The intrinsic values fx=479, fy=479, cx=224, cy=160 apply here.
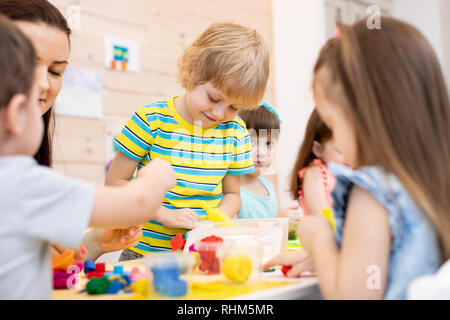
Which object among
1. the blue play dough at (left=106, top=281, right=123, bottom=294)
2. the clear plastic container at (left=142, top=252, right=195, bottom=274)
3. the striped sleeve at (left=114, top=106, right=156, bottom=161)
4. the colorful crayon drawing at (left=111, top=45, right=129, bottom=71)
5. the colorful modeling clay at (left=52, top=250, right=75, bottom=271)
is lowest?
the blue play dough at (left=106, top=281, right=123, bottom=294)

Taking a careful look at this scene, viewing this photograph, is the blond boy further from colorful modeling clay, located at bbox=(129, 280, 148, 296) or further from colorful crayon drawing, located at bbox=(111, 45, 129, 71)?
colorful crayon drawing, located at bbox=(111, 45, 129, 71)

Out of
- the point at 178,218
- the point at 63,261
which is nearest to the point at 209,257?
the point at 63,261

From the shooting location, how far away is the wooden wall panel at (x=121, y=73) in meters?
1.95

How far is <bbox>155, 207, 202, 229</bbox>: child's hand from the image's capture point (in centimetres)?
107

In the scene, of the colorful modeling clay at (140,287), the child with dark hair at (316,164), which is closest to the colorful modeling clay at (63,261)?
the colorful modeling clay at (140,287)

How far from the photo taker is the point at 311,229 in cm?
65

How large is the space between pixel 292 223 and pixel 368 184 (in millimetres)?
787

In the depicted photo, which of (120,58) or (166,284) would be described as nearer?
(166,284)

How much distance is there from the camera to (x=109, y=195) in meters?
0.55

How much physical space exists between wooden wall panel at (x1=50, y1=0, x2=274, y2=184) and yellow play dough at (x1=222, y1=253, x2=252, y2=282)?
1416 mm

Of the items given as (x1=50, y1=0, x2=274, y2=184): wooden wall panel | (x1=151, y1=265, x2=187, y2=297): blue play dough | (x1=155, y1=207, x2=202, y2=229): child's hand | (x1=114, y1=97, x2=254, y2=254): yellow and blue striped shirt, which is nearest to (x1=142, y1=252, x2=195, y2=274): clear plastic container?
(x1=151, y1=265, x2=187, y2=297): blue play dough

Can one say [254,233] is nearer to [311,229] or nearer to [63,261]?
[311,229]

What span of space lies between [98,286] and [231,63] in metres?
0.71

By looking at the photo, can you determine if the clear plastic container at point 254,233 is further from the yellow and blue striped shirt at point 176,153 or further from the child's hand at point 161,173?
the yellow and blue striped shirt at point 176,153
